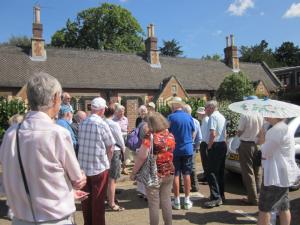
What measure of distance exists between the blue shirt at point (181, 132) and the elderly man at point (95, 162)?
5.17ft

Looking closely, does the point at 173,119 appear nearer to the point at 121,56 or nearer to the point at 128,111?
the point at 128,111

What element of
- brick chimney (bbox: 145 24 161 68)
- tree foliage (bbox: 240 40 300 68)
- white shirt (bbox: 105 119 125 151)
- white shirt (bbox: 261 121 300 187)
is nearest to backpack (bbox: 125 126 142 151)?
white shirt (bbox: 105 119 125 151)

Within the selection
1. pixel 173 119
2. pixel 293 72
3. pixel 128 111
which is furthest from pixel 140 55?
pixel 173 119

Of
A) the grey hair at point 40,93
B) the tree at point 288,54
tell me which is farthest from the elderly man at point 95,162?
the tree at point 288,54

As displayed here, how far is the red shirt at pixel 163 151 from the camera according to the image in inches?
190

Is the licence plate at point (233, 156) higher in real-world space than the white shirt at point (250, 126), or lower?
lower

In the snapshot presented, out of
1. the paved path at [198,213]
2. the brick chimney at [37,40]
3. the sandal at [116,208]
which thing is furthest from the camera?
the brick chimney at [37,40]

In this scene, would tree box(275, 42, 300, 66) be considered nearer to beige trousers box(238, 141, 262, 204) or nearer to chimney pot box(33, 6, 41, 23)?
chimney pot box(33, 6, 41, 23)

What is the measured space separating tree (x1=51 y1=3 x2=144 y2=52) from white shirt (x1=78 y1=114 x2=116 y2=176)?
158 feet

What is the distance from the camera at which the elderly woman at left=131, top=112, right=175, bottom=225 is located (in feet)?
15.6

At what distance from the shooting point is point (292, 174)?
4.55 meters

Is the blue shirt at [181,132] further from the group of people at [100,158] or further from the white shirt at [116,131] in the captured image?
the white shirt at [116,131]

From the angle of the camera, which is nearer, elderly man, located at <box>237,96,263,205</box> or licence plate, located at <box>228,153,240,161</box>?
elderly man, located at <box>237,96,263,205</box>

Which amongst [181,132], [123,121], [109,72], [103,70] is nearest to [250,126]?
[181,132]
